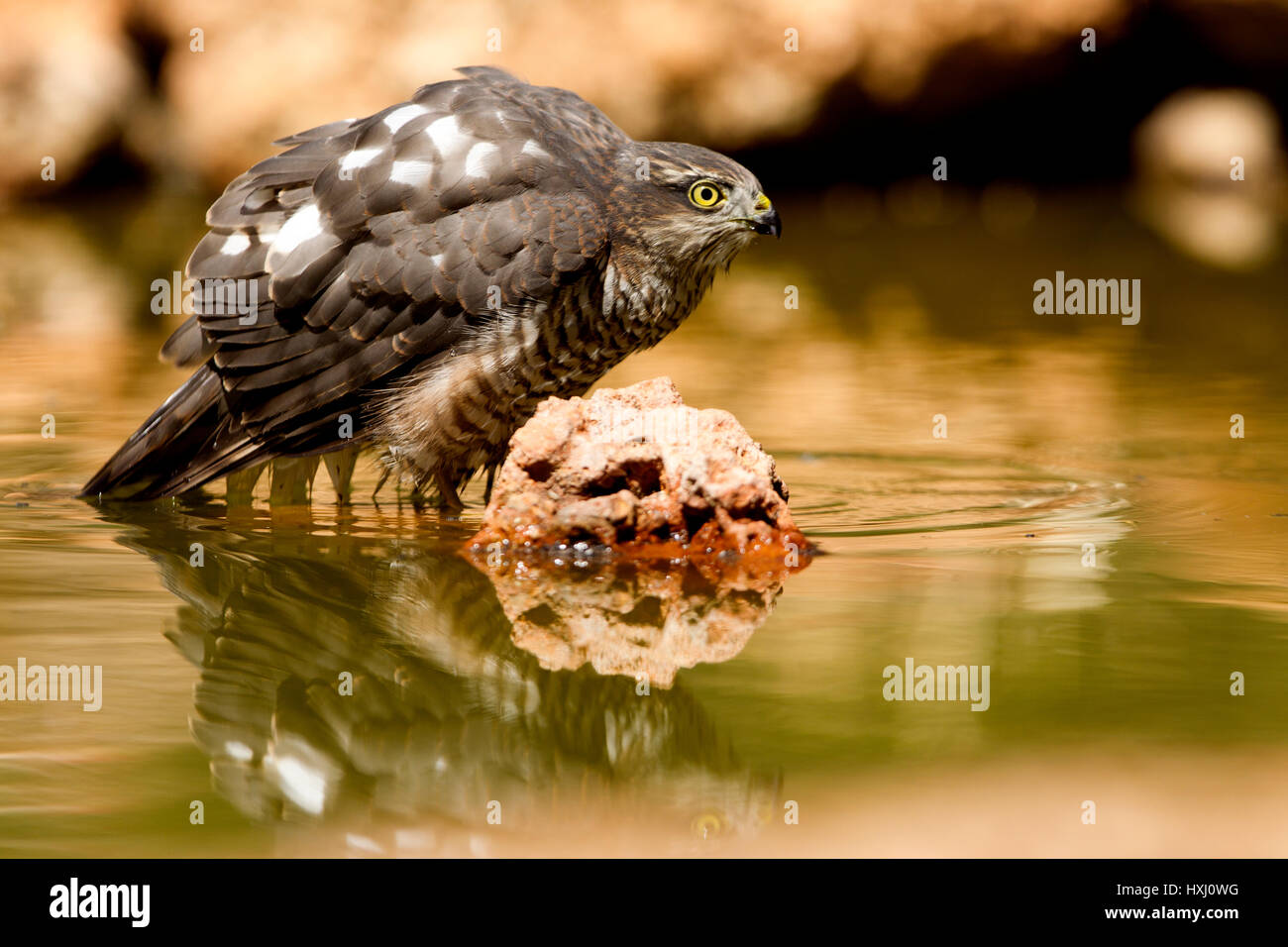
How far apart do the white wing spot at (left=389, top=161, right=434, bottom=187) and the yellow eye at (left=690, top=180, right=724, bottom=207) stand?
33.4 inches

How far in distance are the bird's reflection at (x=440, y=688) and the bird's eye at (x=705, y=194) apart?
1.38 meters

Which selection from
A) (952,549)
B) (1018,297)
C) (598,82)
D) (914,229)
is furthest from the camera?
(598,82)

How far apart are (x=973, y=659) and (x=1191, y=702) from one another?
1.72ft

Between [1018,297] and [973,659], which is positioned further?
[1018,297]

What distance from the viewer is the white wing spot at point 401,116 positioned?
213 inches

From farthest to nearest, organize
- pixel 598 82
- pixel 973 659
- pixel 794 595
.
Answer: pixel 598 82, pixel 794 595, pixel 973 659

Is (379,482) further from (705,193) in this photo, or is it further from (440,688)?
(440,688)

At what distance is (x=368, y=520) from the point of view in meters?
5.54

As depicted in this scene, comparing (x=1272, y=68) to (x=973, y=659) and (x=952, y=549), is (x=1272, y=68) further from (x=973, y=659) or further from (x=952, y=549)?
(x=973, y=659)

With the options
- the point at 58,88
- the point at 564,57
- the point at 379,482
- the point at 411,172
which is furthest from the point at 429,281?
the point at 58,88

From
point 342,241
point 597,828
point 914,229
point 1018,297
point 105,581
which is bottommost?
point 597,828

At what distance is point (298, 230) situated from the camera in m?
5.39

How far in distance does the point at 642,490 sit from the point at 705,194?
1.12m

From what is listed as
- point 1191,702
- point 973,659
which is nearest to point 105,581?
point 973,659
